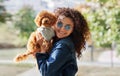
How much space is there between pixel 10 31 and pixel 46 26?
324cm

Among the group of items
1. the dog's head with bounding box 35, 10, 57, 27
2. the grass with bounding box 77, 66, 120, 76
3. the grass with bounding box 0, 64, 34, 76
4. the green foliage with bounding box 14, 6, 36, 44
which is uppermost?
the dog's head with bounding box 35, 10, 57, 27

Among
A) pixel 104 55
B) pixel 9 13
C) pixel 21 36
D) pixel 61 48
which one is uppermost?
pixel 61 48

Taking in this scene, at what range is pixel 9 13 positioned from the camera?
459cm

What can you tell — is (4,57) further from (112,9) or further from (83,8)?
(112,9)

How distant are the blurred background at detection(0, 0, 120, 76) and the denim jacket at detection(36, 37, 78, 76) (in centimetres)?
142

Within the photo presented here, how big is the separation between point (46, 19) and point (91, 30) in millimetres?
1778

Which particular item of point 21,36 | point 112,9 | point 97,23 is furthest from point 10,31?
point 112,9

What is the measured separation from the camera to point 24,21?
4.39 meters

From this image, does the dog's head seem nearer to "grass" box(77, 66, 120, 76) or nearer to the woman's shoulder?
the woman's shoulder

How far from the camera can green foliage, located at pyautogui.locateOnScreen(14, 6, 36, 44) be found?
4199mm

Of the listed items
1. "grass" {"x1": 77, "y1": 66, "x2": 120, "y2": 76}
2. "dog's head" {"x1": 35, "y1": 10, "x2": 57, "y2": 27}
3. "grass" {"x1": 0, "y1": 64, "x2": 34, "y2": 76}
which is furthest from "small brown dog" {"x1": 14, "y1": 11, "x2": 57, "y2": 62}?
"grass" {"x1": 77, "y1": 66, "x2": 120, "y2": 76}

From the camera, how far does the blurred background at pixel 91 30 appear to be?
3.12 metres

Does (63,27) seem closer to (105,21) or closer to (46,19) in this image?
(46,19)

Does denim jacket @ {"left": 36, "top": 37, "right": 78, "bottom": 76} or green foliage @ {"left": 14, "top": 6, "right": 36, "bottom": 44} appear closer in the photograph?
denim jacket @ {"left": 36, "top": 37, "right": 78, "bottom": 76}
